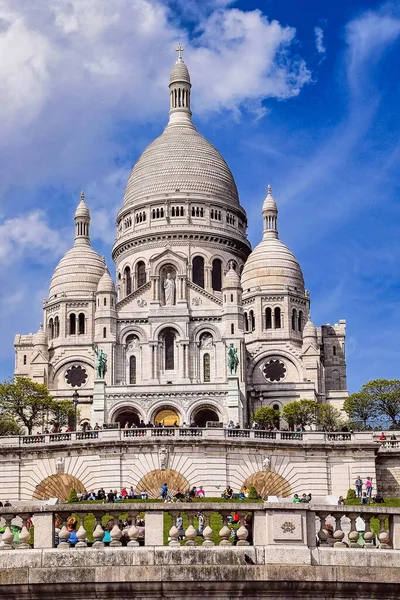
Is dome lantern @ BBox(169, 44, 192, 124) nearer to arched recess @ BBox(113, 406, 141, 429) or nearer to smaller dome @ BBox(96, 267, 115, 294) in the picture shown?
smaller dome @ BBox(96, 267, 115, 294)

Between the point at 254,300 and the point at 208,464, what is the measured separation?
5950 cm

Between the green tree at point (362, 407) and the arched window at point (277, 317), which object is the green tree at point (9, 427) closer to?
the green tree at point (362, 407)

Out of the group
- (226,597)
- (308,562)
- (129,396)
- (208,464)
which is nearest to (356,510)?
(308,562)

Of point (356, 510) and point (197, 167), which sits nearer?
point (356, 510)

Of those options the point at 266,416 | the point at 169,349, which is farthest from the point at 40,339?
the point at 266,416

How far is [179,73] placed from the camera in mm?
125312

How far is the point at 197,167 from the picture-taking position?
115 m

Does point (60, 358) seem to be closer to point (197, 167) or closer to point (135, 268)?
point (135, 268)

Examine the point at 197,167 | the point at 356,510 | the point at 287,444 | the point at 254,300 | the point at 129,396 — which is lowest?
the point at 356,510

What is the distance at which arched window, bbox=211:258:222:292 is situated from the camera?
4304 inches

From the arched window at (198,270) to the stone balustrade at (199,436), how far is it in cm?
6034

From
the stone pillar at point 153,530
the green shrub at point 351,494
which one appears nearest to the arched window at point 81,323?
the green shrub at point 351,494

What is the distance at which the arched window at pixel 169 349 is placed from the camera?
9546 cm

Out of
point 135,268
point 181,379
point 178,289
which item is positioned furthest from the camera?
point 135,268
